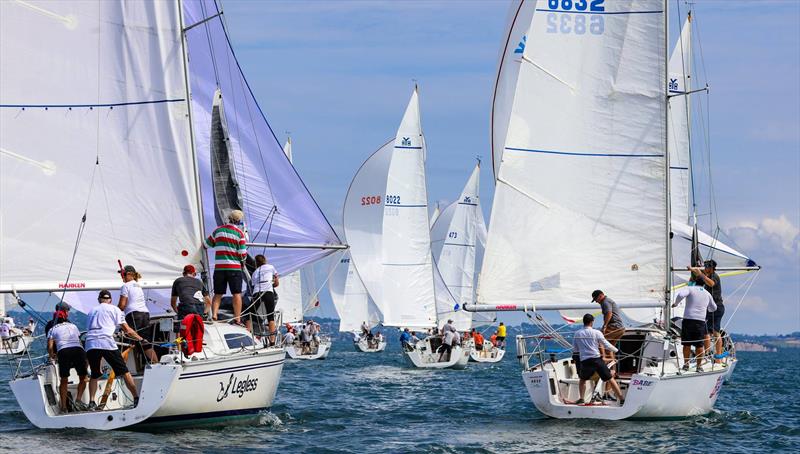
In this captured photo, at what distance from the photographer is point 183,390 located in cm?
1736

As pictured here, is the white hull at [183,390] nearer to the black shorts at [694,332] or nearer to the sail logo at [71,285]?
the sail logo at [71,285]

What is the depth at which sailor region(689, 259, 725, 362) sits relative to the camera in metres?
20.8

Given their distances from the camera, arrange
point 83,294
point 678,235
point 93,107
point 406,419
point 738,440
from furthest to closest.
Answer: point 678,235
point 83,294
point 406,419
point 93,107
point 738,440

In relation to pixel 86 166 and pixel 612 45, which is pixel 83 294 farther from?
pixel 612 45

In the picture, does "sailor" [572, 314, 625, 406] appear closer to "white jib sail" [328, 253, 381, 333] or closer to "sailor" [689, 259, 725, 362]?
"sailor" [689, 259, 725, 362]

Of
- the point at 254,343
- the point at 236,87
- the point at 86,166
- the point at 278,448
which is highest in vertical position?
the point at 236,87

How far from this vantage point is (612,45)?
21.7 meters

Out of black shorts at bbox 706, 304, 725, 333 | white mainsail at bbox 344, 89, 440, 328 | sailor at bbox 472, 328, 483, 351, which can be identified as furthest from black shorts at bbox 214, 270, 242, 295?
sailor at bbox 472, 328, 483, 351

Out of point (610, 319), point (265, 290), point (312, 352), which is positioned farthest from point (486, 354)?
A: point (265, 290)

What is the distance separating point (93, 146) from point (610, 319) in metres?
9.07

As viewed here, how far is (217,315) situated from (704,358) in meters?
8.30

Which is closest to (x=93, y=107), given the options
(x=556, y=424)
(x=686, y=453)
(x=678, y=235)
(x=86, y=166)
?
(x=86, y=166)

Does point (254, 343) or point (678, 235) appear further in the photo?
point (678, 235)

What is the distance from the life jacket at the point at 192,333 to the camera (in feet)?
57.8
